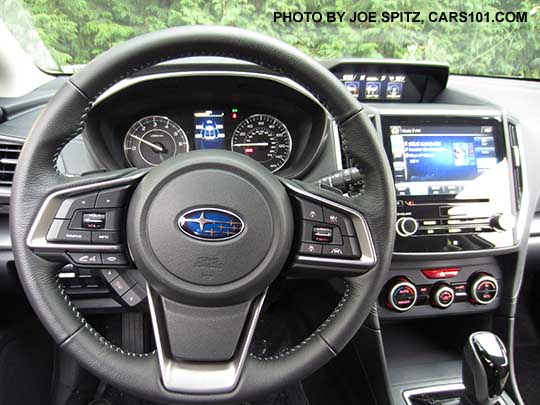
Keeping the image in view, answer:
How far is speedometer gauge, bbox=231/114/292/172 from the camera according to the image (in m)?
1.72

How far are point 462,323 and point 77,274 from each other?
4.16 feet

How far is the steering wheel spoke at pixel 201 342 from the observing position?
1057 millimetres

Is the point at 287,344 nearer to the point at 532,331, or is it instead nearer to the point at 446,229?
the point at 446,229

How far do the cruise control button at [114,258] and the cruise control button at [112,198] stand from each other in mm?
97

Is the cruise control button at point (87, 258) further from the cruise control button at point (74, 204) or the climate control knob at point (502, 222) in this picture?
the climate control knob at point (502, 222)

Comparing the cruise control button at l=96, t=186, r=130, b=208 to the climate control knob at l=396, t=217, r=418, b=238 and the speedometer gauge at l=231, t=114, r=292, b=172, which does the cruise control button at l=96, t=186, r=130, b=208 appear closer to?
the speedometer gauge at l=231, t=114, r=292, b=172

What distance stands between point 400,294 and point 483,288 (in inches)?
11.0

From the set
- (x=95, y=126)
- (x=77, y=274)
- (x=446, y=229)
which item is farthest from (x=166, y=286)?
(x=446, y=229)

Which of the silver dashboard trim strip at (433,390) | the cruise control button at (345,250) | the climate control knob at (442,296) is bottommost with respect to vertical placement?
the silver dashboard trim strip at (433,390)

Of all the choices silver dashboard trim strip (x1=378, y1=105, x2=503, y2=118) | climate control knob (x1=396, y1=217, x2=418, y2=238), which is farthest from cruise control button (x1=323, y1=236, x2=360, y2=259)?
silver dashboard trim strip (x1=378, y1=105, x2=503, y2=118)

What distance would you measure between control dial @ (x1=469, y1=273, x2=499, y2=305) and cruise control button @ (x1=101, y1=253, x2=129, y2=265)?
1.12 meters

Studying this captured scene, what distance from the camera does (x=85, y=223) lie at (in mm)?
1057

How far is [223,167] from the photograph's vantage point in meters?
1.09

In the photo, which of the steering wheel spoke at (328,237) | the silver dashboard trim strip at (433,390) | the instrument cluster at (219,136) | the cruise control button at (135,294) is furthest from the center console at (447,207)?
the cruise control button at (135,294)
